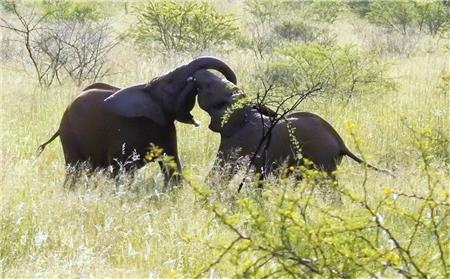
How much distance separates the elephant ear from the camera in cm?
605

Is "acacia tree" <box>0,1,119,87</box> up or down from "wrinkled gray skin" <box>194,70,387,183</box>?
down

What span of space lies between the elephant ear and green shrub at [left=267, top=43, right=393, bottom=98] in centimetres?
477

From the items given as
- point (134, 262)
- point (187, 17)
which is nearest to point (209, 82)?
point (134, 262)

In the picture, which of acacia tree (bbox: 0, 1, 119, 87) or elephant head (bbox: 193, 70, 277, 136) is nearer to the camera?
elephant head (bbox: 193, 70, 277, 136)

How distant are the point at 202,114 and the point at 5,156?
8.27 feet

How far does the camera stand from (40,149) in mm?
7188

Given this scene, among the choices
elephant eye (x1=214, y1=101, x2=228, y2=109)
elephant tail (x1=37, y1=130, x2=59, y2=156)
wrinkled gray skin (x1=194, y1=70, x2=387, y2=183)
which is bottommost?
elephant tail (x1=37, y1=130, x2=59, y2=156)

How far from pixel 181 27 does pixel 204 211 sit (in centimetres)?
1141

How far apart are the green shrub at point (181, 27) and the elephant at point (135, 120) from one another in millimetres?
9887

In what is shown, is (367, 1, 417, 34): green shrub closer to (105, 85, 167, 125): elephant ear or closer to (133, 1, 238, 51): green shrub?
(133, 1, 238, 51): green shrub

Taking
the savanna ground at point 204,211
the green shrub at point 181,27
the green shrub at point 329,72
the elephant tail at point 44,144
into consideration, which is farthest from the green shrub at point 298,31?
the elephant tail at point 44,144

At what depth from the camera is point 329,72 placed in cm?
1138

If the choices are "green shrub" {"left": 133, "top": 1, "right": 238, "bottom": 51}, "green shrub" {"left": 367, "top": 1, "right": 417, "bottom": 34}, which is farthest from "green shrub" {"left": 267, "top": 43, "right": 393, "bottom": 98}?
"green shrub" {"left": 367, "top": 1, "right": 417, "bottom": 34}

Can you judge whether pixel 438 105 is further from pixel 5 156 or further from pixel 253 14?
pixel 253 14
